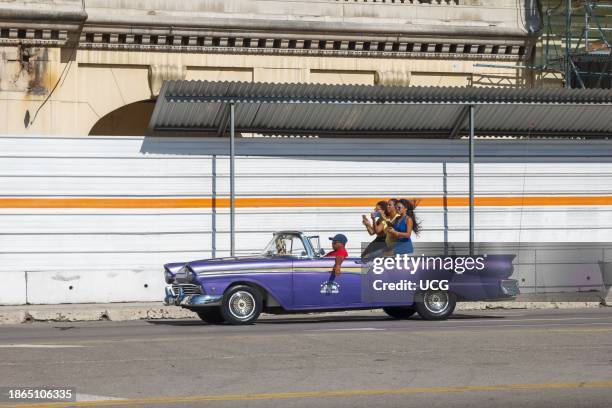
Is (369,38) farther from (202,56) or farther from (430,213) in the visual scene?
(430,213)

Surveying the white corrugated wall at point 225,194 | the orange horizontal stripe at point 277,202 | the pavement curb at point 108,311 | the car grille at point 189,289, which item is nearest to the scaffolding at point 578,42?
the white corrugated wall at point 225,194

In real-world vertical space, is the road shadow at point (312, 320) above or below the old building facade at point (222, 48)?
below

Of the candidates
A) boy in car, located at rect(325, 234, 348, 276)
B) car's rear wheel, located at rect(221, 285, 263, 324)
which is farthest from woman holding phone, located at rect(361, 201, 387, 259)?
car's rear wheel, located at rect(221, 285, 263, 324)

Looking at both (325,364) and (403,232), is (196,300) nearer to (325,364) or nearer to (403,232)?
(403,232)

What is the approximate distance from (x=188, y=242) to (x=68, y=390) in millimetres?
14979

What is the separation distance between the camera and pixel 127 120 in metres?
35.8

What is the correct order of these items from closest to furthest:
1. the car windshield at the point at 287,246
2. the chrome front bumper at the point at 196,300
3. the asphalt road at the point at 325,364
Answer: the asphalt road at the point at 325,364 → the chrome front bumper at the point at 196,300 → the car windshield at the point at 287,246

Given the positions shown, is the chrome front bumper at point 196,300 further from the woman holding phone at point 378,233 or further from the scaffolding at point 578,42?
the scaffolding at point 578,42

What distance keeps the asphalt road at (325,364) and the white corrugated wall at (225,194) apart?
6.90m

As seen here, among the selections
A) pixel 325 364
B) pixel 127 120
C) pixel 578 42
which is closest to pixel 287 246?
pixel 325 364

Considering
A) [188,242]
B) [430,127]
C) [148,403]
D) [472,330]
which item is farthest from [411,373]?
[430,127]

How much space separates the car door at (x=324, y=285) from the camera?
19.8m

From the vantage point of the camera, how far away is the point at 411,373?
12586 millimetres

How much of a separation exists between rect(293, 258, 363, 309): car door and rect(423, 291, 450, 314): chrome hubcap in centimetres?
108
